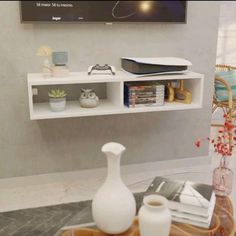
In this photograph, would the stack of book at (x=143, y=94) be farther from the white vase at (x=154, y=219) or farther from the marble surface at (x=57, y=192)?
the white vase at (x=154, y=219)

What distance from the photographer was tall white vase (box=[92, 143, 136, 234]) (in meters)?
1.05

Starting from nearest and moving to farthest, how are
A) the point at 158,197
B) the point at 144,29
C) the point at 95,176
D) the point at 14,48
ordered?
1. the point at 158,197
2. the point at 14,48
3. the point at 144,29
4. the point at 95,176

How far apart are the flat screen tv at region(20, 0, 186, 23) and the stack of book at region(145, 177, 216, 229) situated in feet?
2.83

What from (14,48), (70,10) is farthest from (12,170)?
(70,10)

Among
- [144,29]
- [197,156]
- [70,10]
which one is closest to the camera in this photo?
[70,10]

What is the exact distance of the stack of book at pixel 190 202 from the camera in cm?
116

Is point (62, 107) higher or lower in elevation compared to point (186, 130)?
higher

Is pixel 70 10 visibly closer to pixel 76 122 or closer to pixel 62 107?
pixel 62 107

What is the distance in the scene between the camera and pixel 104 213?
41.7 inches

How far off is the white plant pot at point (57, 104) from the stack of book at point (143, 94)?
0.35 m

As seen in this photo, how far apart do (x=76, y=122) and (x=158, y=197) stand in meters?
1.13

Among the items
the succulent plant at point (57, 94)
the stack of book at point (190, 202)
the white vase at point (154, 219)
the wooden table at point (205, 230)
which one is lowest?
the wooden table at point (205, 230)

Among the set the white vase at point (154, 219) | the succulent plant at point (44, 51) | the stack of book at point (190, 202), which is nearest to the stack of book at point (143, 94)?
the succulent plant at point (44, 51)

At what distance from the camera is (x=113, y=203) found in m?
1.05
